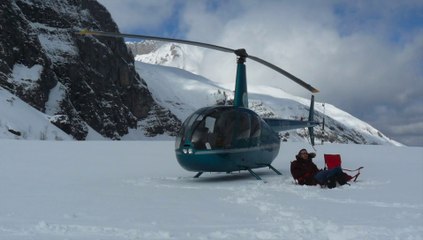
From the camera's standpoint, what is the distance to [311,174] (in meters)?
12.0

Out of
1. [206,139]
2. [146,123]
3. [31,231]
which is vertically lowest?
[31,231]

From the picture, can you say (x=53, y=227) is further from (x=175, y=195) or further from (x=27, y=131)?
(x=27, y=131)

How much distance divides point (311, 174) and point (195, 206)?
4.51 m

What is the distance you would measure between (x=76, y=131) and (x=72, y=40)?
104ft

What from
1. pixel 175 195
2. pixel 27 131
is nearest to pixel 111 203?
pixel 175 195

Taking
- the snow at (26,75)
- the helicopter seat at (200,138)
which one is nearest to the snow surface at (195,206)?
the helicopter seat at (200,138)

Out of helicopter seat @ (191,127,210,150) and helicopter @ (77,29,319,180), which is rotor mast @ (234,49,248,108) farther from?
helicopter seat @ (191,127,210,150)

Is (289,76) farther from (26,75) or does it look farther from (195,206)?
(26,75)

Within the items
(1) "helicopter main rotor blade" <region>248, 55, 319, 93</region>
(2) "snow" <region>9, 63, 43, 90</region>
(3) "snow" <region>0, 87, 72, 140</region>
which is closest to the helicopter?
(1) "helicopter main rotor blade" <region>248, 55, 319, 93</region>

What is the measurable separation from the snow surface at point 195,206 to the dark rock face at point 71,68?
71.0 m

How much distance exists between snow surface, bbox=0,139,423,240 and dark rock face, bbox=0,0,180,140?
70970 mm

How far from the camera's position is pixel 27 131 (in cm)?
5731

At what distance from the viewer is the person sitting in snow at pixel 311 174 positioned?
11531 millimetres

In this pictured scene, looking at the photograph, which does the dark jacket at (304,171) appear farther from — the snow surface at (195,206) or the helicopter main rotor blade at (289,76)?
the helicopter main rotor blade at (289,76)
